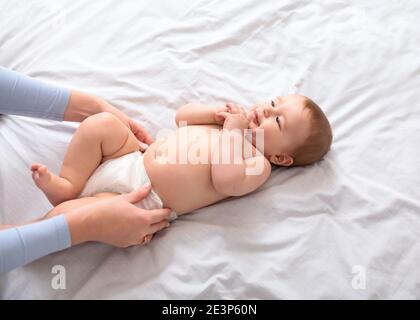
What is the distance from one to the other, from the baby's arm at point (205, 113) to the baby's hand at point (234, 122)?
27 mm

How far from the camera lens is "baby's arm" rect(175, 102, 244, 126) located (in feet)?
3.59

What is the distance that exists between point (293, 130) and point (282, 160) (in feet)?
0.27

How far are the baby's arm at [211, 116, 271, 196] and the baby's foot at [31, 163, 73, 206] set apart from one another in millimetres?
349

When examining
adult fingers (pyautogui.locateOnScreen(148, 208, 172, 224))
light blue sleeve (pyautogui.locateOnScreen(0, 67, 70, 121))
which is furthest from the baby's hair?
light blue sleeve (pyautogui.locateOnScreen(0, 67, 70, 121))

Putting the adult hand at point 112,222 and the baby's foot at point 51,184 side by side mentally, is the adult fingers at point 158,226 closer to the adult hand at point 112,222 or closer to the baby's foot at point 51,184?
the adult hand at point 112,222

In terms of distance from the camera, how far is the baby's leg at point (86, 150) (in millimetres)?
973

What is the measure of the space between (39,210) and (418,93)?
3.50ft

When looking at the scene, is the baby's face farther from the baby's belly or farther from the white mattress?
the baby's belly

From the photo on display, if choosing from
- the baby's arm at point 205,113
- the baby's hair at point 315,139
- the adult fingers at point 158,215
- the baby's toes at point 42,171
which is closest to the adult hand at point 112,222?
the adult fingers at point 158,215

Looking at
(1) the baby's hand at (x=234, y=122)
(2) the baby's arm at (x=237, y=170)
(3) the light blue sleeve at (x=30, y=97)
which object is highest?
(3) the light blue sleeve at (x=30, y=97)

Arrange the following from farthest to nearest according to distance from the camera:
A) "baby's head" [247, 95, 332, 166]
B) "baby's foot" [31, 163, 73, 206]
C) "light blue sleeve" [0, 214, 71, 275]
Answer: "baby's head" [247, 95, 332, 166]
"baby's foot" [31, 163, 73, 206]
"light blue sleeve" [0, 214, 71, 275]

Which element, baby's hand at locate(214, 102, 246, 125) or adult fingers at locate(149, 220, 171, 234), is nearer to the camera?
adult fingers at locate(149, 220, 171, 234)

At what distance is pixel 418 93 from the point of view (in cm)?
116

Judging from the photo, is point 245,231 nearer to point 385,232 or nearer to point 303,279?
point 303,279
